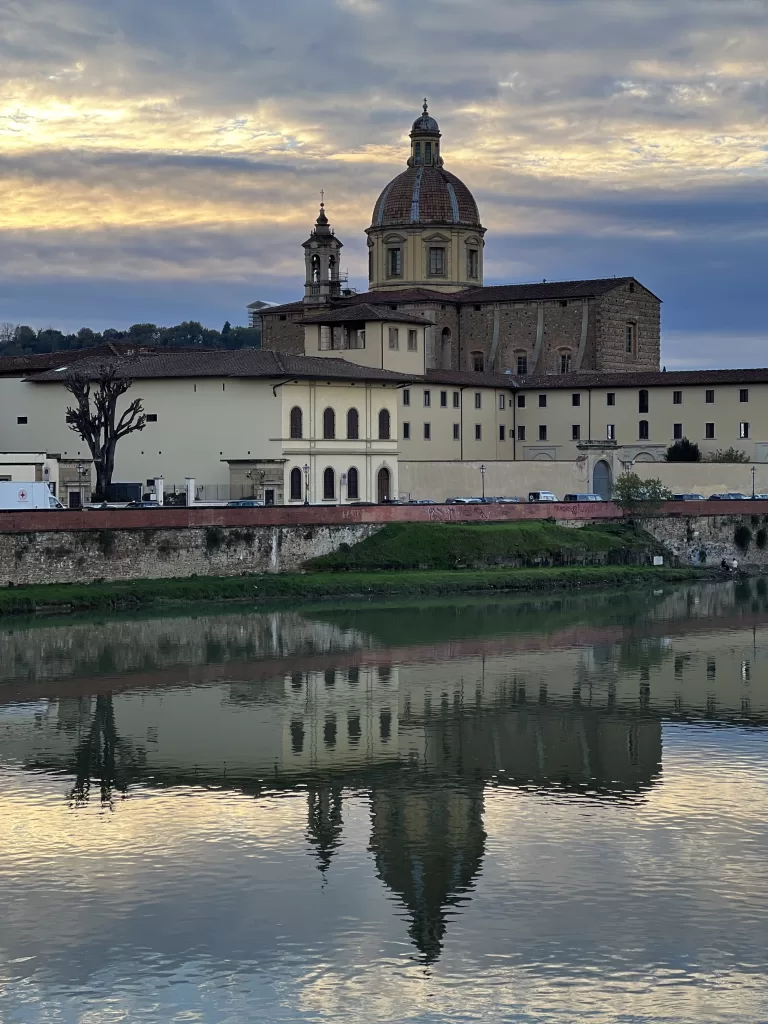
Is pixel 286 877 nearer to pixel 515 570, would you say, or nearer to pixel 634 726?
pixel 634 726

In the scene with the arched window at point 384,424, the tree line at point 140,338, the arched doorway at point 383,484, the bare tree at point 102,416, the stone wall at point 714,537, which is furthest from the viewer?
the tree line at point 140,338

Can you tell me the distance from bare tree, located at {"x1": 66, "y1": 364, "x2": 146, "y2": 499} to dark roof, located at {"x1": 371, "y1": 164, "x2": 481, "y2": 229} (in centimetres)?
2823

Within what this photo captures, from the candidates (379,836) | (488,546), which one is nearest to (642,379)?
(488,546)

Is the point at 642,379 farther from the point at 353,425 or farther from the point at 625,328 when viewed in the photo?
the point at 353,425

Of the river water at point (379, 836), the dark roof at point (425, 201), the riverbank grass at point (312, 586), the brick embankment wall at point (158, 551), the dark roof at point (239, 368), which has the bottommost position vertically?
the river water at point (379, 836)

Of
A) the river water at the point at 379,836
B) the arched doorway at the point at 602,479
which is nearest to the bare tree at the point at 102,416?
the river water at the point at 379,836

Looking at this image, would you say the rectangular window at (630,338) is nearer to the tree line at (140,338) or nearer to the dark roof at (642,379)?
the dark roof at (642,379)

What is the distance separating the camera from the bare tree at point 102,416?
52969 millimetres

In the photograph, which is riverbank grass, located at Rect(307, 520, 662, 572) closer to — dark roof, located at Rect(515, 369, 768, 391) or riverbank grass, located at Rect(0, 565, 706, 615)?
riverbank grass, located at Rect(0, 565, 706, 615)

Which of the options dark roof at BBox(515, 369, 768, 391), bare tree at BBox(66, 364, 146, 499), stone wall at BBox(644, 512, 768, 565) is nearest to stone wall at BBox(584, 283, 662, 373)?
dark roof at BBox(515, 369, 768, 391)

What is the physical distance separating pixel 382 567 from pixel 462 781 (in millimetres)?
27019

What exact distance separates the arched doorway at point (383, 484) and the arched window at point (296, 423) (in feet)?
16.4

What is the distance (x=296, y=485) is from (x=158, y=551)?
35.4ft

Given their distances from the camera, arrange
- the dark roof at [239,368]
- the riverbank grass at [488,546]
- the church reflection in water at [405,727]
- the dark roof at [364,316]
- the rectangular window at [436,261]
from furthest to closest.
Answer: the rectangular window at [436,261] → the dark roof at [364,316] → the dark roof at [239,368] → the riverbank grass at [488,546] → the church reflection in water at [405,727]
